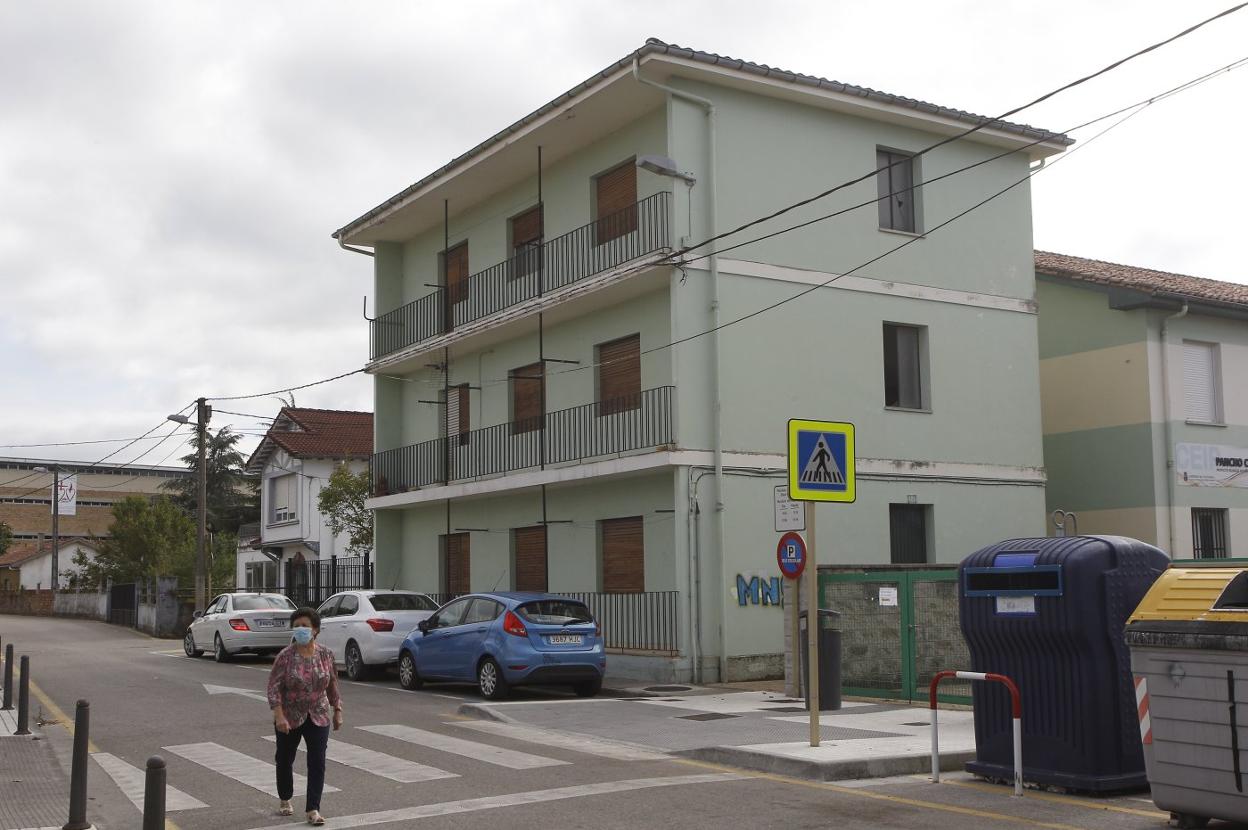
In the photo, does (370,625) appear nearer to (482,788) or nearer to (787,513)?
(787,513)

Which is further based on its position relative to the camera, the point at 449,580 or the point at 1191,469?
the point at 449,580

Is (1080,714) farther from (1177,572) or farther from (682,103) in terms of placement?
(682,103)

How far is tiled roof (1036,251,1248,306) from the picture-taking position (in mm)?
24219

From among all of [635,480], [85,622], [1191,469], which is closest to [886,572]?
[635,480]

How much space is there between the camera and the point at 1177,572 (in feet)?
27.7

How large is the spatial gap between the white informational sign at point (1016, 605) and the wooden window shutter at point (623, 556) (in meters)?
12.2

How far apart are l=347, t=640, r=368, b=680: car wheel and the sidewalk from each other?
505 centimetres

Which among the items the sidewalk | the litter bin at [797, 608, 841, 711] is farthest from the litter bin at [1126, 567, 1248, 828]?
the litter bin at [797, 608, 841, 711]

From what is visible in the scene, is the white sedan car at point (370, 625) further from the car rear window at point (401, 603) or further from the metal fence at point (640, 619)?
the metal fence at point (640, 619)

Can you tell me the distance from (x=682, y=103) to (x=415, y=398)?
12.4 metres

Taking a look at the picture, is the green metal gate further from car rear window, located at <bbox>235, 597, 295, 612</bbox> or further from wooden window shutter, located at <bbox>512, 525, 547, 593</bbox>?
car rear window, located at <bbox>235, 597, 295, 612</bbox>

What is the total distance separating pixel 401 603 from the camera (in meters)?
21.8

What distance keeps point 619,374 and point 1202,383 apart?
11.2m

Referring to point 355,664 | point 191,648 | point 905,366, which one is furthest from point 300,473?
point 905,366
